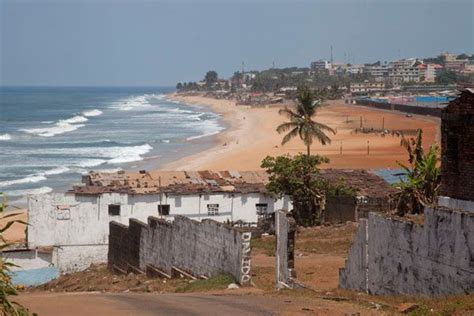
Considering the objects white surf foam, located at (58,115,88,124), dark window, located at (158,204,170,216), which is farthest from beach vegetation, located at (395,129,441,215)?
white surf foam, located at (58,115,88,124)

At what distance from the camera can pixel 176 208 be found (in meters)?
32.6

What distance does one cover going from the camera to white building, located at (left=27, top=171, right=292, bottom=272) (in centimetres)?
3014

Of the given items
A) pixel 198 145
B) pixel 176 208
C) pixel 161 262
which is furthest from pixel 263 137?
pixel 161 262

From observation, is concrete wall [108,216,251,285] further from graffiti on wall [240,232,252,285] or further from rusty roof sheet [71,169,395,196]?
rusty roof sheet [71,169,395,196]

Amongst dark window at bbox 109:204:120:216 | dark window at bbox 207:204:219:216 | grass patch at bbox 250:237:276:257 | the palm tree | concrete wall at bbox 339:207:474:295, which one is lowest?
grass patch at bbox 250:237:276:257

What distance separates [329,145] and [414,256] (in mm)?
58096

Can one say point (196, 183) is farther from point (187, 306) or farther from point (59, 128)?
point (59, 128)

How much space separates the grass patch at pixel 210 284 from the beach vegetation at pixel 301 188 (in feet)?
40.3

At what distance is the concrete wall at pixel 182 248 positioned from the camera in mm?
19922

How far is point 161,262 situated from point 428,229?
956 centimetres

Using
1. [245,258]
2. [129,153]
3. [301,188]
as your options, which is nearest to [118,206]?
[301,188]

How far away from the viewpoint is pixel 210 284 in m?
20.2

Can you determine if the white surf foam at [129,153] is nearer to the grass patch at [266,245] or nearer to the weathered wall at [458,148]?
the grass patch at [266,245]

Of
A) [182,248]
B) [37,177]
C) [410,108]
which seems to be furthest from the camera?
[410,108]
